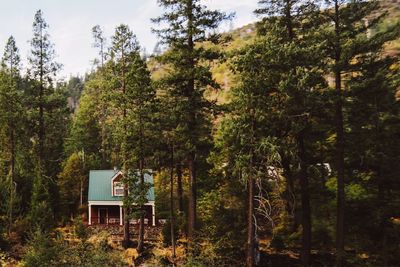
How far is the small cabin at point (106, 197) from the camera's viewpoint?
35344 mm

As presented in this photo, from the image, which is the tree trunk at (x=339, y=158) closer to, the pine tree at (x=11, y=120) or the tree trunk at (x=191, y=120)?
the tree trunk at (x=191, y=120)

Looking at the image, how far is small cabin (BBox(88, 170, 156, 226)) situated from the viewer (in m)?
35.3

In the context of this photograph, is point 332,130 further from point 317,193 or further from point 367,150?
point 317,193

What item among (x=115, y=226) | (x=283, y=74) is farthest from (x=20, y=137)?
(x=283, y=74)

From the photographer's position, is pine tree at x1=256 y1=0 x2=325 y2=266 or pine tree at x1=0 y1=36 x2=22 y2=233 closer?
pine tree at x1=256 y1=0 x2=325 y2=266

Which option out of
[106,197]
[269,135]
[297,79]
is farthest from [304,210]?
[106,197]

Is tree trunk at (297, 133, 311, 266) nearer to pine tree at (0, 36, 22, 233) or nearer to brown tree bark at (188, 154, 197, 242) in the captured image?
brown tree bark at (188, 154, 197, 242)

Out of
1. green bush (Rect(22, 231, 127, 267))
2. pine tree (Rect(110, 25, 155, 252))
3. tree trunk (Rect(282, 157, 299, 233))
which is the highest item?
pine tree (Rect(110, 25, 155, 252))

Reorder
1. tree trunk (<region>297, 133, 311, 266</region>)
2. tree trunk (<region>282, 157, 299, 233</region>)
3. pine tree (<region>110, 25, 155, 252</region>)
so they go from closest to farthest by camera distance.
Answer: tree trunk (<region>297, 133, 311, 266</region>), tree trunk (<region>282, 157, 299, 233</region>), pine tree (<region>110, 25, 155, 252</region>)

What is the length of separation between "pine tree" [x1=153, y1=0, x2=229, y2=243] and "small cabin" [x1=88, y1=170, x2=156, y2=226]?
15493 millimetres

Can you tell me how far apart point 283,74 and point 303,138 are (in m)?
4.14

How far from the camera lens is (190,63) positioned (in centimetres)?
2066

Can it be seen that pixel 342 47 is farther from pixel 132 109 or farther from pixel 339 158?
pixel 132 109

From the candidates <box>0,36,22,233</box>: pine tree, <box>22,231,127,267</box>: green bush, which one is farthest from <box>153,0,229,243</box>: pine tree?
<box>0,36,22,233</box>: pine tree
